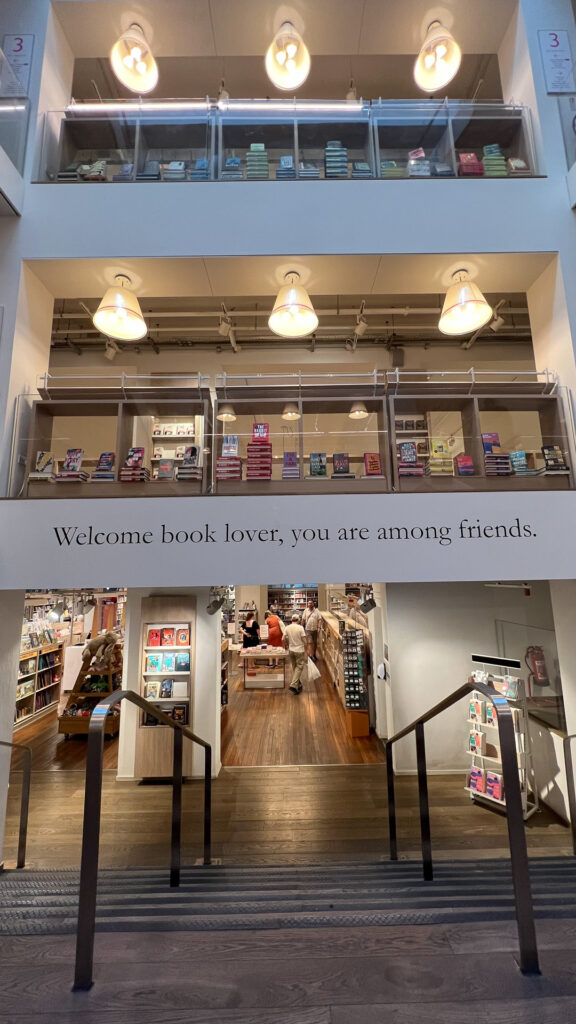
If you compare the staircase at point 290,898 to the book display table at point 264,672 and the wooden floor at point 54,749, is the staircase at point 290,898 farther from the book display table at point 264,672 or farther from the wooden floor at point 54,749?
the book display table at point 264,672

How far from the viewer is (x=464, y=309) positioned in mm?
4211

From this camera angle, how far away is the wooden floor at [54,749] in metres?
6.75

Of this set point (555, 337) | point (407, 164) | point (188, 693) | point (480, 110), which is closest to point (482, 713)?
point (188, 693)

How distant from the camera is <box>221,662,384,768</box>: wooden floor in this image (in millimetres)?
6719

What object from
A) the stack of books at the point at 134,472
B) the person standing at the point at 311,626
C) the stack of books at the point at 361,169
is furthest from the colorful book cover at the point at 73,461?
the person standing at the point at 311,626

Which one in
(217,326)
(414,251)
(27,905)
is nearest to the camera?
(27,905)

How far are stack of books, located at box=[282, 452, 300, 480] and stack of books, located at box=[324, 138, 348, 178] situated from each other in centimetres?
283

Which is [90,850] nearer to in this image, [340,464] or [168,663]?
[340,464]

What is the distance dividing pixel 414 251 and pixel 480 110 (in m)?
1.77

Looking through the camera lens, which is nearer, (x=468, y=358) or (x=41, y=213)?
(x=41, y=213)

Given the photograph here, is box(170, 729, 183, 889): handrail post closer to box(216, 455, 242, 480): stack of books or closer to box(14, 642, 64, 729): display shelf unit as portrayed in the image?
box(216, 455, 242, 480): stack of books

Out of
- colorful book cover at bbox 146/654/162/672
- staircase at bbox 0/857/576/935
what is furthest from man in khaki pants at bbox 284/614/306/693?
staircase at bbox 0/857/576/935

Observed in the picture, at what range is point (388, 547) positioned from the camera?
12.6ft

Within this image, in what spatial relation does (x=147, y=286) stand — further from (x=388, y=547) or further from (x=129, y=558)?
(x=388, y=547)
